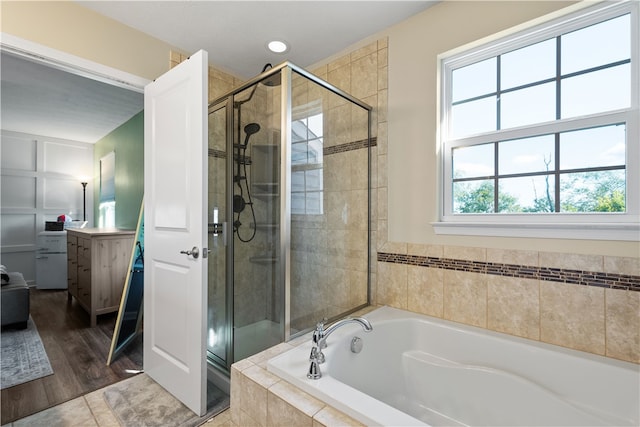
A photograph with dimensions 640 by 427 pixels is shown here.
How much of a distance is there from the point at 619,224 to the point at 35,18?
3.23m

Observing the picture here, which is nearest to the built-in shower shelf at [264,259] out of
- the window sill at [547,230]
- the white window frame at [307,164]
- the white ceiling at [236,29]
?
the white window frame at [307,164]

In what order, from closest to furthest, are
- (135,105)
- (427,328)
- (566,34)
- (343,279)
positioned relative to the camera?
(566,34) → (427,328) → (343,279) → (135,105)

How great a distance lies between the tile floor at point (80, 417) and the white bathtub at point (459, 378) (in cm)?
66

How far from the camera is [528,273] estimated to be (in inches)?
62.4

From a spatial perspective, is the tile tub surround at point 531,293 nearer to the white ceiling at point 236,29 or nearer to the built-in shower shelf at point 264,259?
the built-in shower shelf at point 264,259

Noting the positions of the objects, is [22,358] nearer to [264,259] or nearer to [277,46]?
[264,259]

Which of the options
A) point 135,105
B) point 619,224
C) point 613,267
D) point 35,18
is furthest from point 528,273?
point 135,105

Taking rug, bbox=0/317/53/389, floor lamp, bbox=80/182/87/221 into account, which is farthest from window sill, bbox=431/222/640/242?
floor lamp, bbox=80/182/87/221

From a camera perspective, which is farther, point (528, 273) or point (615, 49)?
point (528, 273)

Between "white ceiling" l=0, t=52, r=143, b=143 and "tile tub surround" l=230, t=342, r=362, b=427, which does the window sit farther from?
"white ceiling" l=0, t=52, r=143, b=143

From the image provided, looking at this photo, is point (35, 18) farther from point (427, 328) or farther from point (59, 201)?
point (59, 201)

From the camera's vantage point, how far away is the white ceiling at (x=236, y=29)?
1.89 metres

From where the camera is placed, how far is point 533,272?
61.9 inches

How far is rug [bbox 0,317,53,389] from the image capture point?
197cm
